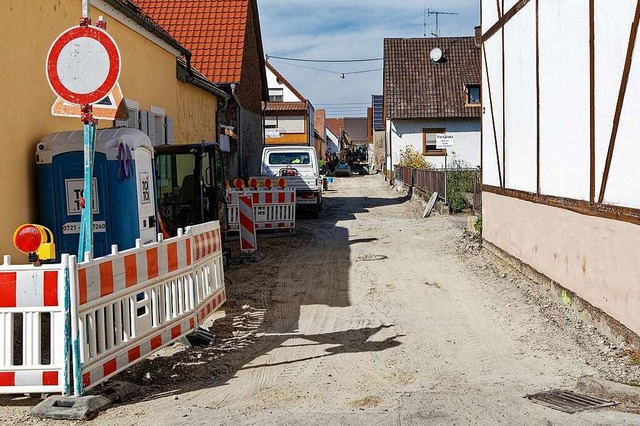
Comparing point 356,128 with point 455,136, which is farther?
point 356,128

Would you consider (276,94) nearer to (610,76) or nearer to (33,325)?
(610,76)

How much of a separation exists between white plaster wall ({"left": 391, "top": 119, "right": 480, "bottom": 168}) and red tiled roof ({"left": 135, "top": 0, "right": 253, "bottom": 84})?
60.2 ft

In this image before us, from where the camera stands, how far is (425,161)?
139ft

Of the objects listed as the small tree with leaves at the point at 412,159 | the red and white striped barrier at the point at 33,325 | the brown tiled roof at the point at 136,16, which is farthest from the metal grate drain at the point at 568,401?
the small tree with leaves at the point at 412,159

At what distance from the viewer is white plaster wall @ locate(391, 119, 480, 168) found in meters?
42.6

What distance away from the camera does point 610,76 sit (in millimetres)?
7621

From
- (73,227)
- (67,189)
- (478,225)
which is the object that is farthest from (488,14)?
(73,227)

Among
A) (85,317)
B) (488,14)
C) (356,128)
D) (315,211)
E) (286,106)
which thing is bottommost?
(315,211)

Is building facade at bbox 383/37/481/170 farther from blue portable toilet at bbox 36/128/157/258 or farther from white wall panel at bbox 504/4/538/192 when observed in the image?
blue portable toilet at bbox 36/128/157/258

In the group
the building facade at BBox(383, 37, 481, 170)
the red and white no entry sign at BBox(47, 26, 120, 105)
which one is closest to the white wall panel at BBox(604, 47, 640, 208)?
the red and white no entry sign at BBox(47, 26, 120, 105)

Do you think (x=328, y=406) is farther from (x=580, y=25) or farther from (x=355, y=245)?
(x=355, y=245)

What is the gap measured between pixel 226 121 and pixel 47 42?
54.1ft

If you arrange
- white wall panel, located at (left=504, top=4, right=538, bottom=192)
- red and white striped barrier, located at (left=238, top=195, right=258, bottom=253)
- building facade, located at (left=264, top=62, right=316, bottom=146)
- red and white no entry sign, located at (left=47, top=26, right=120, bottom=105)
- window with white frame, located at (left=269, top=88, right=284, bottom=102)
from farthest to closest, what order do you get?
window with white frame, located at (left=269, top=88, right=284, bottom=102)
building facade, located at (left=264, top=62, right=316, bottom=146)
red and white striped barrier, located at (left=238, top=195, right=258, bottom=253)
white wall panel, located at (left=504, top=4, right=538, bottom=192)
red and white no entry sign, located at (left=47, top=26, right=120, bottom=105)

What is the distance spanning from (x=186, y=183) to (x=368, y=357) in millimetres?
6464
